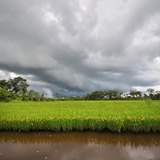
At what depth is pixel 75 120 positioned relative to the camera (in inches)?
541

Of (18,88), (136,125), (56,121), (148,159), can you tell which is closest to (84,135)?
(56,121)

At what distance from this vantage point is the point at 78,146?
11.5 metres

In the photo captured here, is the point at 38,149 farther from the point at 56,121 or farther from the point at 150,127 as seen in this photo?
the point at 150,127

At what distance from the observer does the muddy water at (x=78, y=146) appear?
1004cm

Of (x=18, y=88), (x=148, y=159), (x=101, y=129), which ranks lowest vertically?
(x=148, y=159)

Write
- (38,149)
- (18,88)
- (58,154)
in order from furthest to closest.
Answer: (18,88) < (38,149) < (58,154)

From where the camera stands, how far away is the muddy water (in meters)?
10.0

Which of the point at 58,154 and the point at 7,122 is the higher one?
the point at 7,122

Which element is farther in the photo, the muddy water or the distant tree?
the distant tree

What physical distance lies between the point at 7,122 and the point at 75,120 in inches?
145

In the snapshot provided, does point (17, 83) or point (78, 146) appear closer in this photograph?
point (78, 146)

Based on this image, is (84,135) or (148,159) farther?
(84,135)

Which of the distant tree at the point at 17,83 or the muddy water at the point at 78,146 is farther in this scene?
the distant tree at the point at 17,83

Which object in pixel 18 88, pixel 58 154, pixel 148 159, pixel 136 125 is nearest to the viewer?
pixel 148 159
